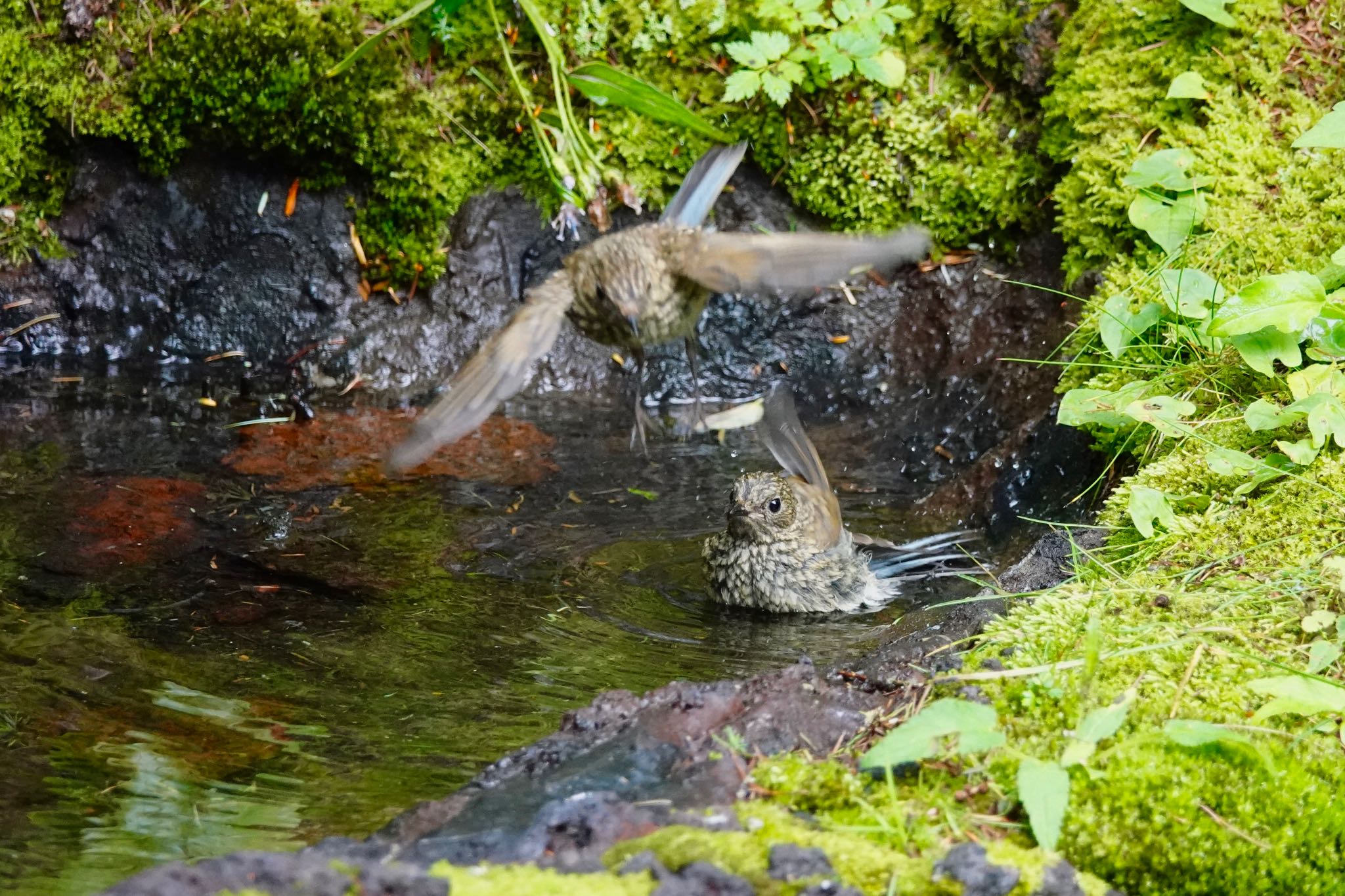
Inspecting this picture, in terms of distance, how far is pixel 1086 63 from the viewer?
6.16 metres

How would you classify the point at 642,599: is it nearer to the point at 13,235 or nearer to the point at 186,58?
the point at 186,58

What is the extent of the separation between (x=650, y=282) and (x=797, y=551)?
140cm

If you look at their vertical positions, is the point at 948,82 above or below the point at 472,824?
above

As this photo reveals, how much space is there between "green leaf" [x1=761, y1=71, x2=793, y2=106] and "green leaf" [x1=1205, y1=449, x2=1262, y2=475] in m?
3.37

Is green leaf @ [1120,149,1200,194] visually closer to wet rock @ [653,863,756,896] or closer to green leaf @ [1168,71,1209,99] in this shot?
green leaf @ [1168,71,1209,99]

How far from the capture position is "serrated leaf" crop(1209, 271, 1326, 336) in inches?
151

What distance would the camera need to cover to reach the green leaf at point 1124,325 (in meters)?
4.61

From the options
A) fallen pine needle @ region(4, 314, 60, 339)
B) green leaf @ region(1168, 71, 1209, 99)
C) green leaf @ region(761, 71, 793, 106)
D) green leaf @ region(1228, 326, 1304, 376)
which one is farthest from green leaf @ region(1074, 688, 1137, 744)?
fallen pine needle @ region(4, 314, 60, 339)

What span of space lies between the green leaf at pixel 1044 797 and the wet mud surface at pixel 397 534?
492 mm

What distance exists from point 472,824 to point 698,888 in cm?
51

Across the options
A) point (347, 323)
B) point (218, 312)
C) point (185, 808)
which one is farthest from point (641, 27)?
point (185, 808)

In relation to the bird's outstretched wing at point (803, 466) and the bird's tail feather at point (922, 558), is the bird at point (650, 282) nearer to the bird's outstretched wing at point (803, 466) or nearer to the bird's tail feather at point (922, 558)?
the bird's outstretched wing at point (803, 466)

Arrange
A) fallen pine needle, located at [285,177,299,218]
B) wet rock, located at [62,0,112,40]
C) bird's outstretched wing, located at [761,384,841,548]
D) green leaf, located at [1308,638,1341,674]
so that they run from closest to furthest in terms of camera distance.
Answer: green leaf, located at [1308,638,1341,674] < bird's outstretched wing, located at [761,384,841,548] < wet rock, located at [62,0,112,40] < fallen pine needle, located at [285,177,299,218]

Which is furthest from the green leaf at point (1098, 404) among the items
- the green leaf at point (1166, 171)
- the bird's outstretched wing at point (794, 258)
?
the green leaf at point (1166, 171)
